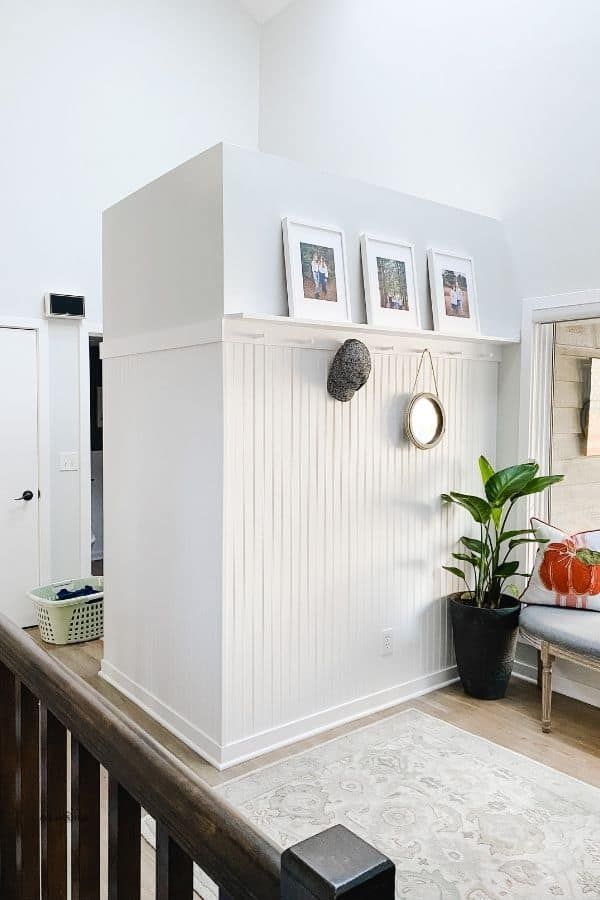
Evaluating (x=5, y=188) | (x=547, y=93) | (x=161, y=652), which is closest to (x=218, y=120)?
(x=5, y=188)

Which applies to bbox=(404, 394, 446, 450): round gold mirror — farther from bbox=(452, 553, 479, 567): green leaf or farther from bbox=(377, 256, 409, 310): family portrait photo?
bbox=(452, 553, 479, 567): green leaf

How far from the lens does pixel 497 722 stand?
3477 millimetres

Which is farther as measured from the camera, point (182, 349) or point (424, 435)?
point (424, 435)

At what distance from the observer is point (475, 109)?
4172 millimetres

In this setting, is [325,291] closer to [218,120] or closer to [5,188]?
[5,188]

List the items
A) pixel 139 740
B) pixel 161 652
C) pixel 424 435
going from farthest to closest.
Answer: pixel 424 435 < pixel 161 652 < pixel 139 740

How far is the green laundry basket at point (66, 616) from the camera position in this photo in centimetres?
447

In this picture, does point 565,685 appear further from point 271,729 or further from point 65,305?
point 65,305

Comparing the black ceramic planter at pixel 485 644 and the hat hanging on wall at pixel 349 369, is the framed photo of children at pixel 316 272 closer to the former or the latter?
the hat hanging on wall at pixel 349 369

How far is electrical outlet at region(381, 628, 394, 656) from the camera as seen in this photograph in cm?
361

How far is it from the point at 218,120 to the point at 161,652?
14.3 ft

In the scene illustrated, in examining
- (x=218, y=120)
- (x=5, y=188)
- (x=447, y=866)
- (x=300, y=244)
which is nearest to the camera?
(x=447, y=866)

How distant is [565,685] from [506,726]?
60cm

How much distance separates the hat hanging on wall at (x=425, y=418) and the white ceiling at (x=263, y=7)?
3.93m
